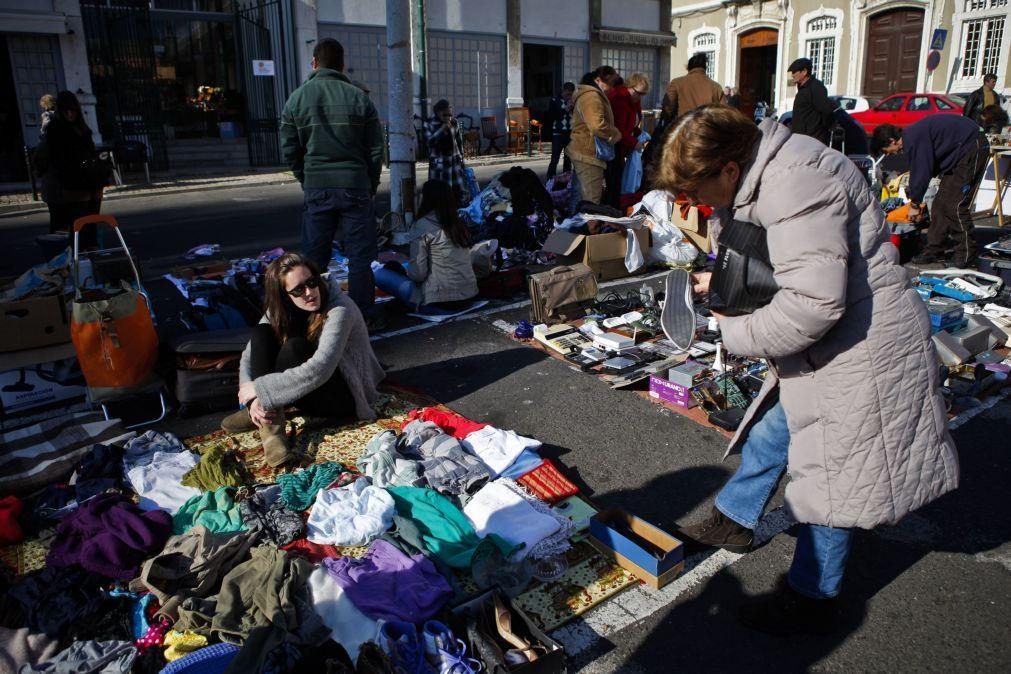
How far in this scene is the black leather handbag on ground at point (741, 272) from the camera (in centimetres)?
218

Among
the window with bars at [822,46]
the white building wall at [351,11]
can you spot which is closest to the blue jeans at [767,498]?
the white building wall at [351,11]

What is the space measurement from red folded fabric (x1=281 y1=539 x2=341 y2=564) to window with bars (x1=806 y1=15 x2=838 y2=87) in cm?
3074

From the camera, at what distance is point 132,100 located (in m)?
16.7

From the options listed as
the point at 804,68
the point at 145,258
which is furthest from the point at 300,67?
the point at 804,68

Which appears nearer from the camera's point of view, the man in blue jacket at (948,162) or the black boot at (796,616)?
the black boot at (796,616)

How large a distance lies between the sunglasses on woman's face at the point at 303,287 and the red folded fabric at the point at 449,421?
948 millimetres

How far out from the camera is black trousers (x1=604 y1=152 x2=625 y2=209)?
360 inches

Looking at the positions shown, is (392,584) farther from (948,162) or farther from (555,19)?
(555,19)

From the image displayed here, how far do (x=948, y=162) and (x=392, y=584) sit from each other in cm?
721

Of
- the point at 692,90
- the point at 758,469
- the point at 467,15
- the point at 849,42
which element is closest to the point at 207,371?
the point at 758,469

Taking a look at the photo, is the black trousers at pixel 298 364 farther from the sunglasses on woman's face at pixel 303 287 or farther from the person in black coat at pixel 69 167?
the person in black coat at pixel 69 167

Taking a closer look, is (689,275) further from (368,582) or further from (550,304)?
(550,304)

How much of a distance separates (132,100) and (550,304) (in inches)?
585

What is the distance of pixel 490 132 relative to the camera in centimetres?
2153
